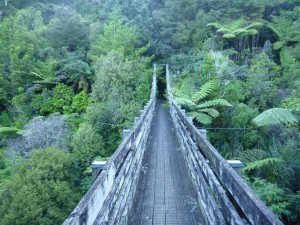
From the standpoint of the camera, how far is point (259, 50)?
21.8 meters

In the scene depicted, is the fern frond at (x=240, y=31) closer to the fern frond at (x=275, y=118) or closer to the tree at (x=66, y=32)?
the fern frond at (x=275, y=118)

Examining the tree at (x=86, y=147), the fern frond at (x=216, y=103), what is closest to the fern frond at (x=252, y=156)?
the fern frond at (x=216, y=103)

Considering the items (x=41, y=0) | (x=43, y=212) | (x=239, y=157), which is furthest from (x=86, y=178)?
(x=41, y=0)

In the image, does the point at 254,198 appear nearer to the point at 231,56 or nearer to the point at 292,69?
the point at 292,69

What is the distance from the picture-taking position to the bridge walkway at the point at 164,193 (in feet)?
12.8

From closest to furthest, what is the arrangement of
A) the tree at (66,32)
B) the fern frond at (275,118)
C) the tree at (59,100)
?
the fern frond at (275,118) < the tree at (59,100) < the tree at (66,32)

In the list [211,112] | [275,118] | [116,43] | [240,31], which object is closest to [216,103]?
[211,112]

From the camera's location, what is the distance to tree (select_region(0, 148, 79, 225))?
959 centimetres

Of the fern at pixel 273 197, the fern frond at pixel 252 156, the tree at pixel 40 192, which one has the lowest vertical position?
the tree at pixel 40 192

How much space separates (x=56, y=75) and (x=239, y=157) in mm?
16220

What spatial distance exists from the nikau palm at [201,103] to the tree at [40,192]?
19.5 ft

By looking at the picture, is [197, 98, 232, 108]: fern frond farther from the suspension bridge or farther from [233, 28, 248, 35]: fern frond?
[233, 28, 248, 35]: fern frond

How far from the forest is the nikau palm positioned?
0.21 feet

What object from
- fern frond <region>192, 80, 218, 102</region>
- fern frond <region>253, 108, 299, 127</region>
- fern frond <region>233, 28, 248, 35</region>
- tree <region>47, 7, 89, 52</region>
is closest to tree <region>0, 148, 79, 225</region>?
fern frond <region>192, 80, 218, 102</region>
